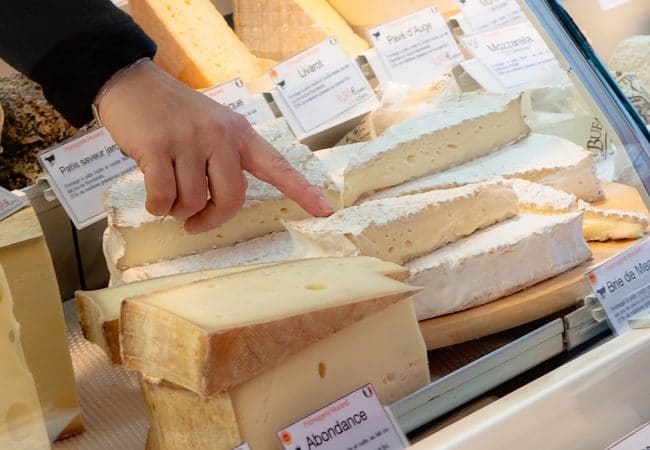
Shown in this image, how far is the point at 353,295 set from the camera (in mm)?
967

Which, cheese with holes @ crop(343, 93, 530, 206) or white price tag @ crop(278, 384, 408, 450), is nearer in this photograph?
white price tag @ crop(278, 384, 408, 450)

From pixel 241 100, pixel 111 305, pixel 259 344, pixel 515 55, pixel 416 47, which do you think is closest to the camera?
pixel 259 344

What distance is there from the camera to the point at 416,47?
2.10m

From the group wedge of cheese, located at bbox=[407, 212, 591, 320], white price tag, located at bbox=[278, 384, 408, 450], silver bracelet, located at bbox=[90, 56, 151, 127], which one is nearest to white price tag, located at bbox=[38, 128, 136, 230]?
Result: silver bracelet, located at bbox=[90, 56, 151, 127]

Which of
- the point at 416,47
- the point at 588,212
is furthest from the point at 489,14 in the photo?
the point at 588,212

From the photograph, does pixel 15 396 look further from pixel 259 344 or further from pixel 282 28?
pixel 282 28

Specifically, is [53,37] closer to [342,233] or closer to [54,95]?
[54,95]

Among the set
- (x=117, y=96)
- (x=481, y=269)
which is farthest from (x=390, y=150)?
(x=117, y=96)

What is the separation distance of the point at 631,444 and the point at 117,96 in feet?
2.49

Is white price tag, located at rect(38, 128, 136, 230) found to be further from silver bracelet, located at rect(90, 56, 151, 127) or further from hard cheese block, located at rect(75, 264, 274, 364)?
hard cheese block, located at rect(75, 264, 274, 364)

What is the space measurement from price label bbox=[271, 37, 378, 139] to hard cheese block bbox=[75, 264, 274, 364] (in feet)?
2.58

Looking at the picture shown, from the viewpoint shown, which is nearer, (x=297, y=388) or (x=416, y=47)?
(x=297, y=388)

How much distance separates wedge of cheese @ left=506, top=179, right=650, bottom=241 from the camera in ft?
4.49

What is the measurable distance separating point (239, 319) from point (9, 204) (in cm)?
50
